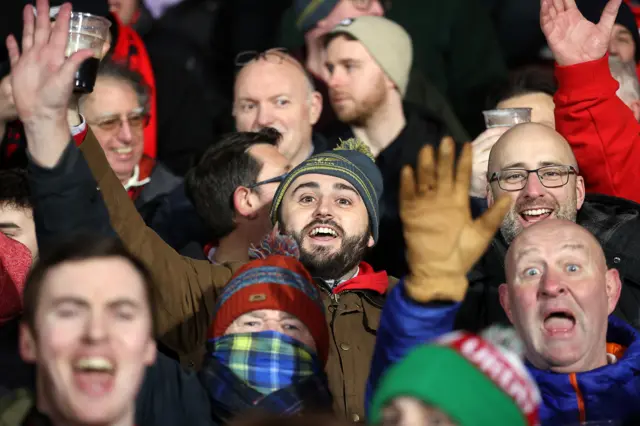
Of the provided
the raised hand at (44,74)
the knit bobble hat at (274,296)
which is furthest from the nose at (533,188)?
the raised hand at (44,74)

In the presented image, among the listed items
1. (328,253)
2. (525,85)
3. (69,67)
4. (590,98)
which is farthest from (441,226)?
(525,85)

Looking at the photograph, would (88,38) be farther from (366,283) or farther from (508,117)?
(508,117)

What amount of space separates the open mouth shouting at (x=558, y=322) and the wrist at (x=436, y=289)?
87cm

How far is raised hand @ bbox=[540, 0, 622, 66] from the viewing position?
647 centimetres

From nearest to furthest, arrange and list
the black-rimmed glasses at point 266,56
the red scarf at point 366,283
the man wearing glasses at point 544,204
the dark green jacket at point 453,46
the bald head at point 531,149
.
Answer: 1. the red scarf at point 366,283
2. the man wearing glasses at point 544,204
3. the bald head at point 531,149
4. the black-rimmed glasses at point 266,56
5. the dark green jacket at point 453,46

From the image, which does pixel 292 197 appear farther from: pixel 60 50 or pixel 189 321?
pixel 60 50

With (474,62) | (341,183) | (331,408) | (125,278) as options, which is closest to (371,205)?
(341,183)

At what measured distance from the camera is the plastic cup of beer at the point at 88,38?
562cm

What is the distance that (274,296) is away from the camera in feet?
16.8

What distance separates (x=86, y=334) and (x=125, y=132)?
3040mm

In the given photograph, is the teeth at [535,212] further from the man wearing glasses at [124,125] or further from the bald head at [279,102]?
the man wearing glasses at [124,125]

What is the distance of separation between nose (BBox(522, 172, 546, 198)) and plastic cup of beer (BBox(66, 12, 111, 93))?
1.94m

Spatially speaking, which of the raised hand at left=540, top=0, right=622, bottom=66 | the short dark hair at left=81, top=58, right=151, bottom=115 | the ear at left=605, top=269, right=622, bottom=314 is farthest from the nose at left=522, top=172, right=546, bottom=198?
the short dark hair at left=81, top=58, right=151, bottom=115

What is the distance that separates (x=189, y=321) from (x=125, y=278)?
1288mm
